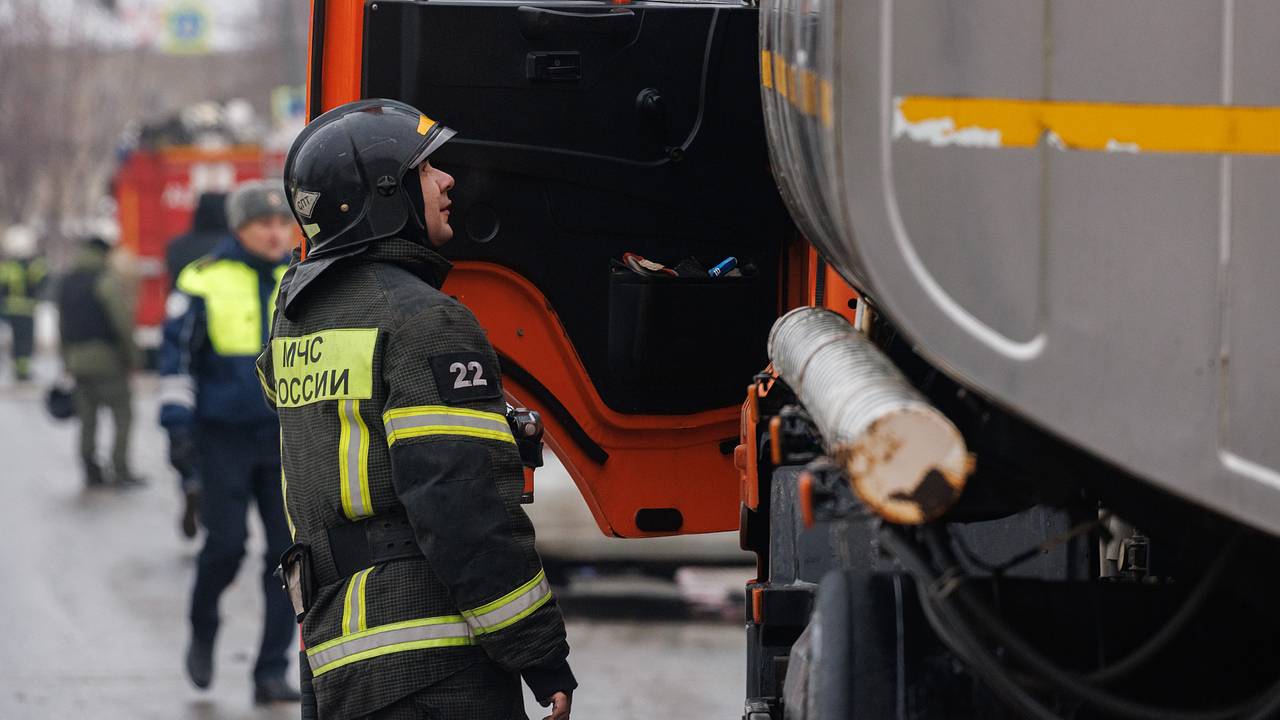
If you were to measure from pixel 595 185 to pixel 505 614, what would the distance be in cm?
146

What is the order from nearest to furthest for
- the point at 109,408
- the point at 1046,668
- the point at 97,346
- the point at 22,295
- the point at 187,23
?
1. the point at 1046,668
2. the point at 109,408
3. the point at 97,346
4. the point at 22,295
5. the point at 187,23

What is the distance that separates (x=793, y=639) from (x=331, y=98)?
1750 mm

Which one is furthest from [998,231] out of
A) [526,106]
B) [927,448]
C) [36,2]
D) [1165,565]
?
[36,2]

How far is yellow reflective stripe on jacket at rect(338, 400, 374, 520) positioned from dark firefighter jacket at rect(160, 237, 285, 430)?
4.03 metres

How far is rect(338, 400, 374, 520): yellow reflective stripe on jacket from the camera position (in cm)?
351

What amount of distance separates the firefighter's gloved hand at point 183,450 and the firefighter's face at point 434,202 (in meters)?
4.14

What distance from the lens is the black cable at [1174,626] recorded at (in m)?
2.51

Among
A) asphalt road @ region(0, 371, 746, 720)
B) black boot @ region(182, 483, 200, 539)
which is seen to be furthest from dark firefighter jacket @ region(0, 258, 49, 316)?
black boot @ region(182, 483, 200, 539)

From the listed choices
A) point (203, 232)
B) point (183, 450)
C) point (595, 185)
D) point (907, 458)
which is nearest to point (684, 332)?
point (595, 185)

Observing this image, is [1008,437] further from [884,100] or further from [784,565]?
[784,565]

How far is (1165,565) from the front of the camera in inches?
125

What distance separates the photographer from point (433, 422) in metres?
3.43

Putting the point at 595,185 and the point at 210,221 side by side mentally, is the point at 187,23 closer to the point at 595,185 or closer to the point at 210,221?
the point at 210,221

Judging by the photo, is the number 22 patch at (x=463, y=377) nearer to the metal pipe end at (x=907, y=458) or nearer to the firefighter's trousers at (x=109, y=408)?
the metal pipe end at (x=907, y=458)
